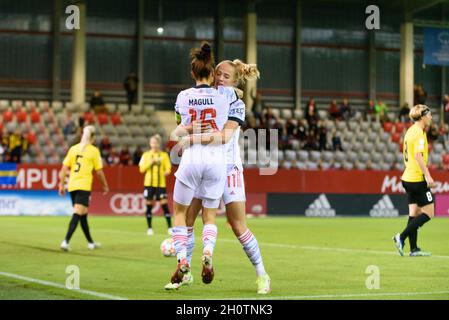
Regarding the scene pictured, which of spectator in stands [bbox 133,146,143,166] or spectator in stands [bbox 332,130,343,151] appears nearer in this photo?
spectator in stands [bbox 133,146,143,166]

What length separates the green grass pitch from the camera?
9.73 meters

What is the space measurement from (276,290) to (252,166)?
2550cm

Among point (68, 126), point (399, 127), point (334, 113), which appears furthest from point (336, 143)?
point (68, 126)

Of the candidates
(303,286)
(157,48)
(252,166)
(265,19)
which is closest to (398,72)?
(265,19)

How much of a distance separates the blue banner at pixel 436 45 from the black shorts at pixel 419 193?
2716cm

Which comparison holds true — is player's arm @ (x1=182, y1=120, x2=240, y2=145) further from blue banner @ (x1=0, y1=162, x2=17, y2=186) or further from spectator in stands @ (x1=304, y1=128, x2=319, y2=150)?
spectator in stands @ (x1=304, y1=128, x2=319, y2=150)

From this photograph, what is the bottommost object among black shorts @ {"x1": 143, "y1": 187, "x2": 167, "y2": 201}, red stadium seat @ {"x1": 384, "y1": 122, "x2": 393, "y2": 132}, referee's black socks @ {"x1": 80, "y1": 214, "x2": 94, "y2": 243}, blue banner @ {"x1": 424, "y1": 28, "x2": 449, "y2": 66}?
referee's black socks @ {"x1": 80, "y1": 214, "x2": 94, "y2": 243}

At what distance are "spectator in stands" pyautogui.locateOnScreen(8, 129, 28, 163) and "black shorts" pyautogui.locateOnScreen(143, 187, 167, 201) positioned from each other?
38.7 feet

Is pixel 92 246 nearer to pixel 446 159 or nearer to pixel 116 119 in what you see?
pixel 116 119

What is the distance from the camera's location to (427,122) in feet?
48.3

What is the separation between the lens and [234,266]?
13.2 m

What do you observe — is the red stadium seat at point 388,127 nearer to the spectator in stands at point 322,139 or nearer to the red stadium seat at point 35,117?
the spectator in stands at point 322,139

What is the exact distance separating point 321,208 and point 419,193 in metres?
20.9

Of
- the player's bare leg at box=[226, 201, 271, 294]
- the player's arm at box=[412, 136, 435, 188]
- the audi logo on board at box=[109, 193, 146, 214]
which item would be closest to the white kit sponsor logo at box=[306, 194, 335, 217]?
the audi logo on board at box=[109, 193, 146, 214]
